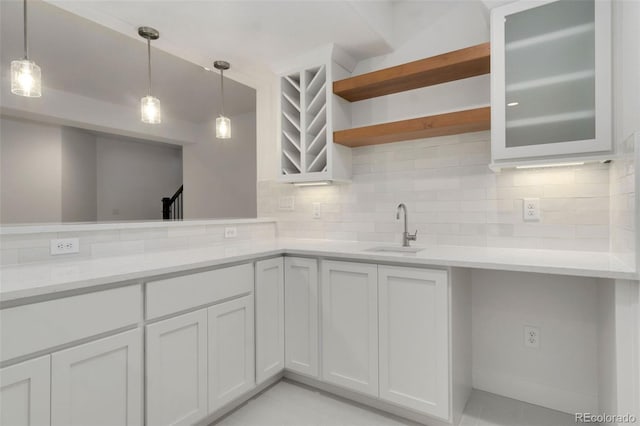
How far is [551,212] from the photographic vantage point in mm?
1895

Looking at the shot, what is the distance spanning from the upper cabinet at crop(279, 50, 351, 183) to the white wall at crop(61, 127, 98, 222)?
4.13 m

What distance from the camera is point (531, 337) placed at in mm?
1956

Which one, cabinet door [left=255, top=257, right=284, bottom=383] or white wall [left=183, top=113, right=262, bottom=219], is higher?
white wall [left=183, top=113, right=262, bottom=219]

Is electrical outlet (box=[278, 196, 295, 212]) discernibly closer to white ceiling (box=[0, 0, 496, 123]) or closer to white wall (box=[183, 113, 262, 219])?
white ceiling (box=[0, 0, 496, 123])

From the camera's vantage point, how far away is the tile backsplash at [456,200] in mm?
1828

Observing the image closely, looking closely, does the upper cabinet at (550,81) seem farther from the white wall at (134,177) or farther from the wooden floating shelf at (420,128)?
the white wall at (134,177)

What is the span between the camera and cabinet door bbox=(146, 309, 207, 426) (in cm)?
145

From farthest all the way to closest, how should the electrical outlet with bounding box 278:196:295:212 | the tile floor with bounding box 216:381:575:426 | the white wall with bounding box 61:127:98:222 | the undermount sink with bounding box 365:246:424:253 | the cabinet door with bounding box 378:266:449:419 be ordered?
the white wall with bounding box 61:127:98:222
the electrical outlet with bounding box 278:196:295:212
the undermount sink with bounding box 365:246:424:253
the tile floor with bounding box 216:381:575:426
the cabinet door with bounding box 378:266:449:419

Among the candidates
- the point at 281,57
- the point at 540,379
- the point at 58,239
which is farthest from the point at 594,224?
the point at 58,239

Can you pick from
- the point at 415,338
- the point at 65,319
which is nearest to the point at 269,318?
the point at 415,338

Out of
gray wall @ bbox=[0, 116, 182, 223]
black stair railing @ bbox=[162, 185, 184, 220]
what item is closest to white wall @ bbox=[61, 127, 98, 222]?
gray wall @ bbox=[0, 116, 182, 223]

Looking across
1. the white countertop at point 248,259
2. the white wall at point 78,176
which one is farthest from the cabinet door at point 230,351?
the white wall at point 78,176

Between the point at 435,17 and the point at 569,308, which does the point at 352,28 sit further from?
the point at 569,308

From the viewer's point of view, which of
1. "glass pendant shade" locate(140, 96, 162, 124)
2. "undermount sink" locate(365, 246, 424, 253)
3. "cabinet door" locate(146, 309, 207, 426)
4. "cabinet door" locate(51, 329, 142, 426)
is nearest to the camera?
"cabinet door" locate(51, 329, 142, 426)
